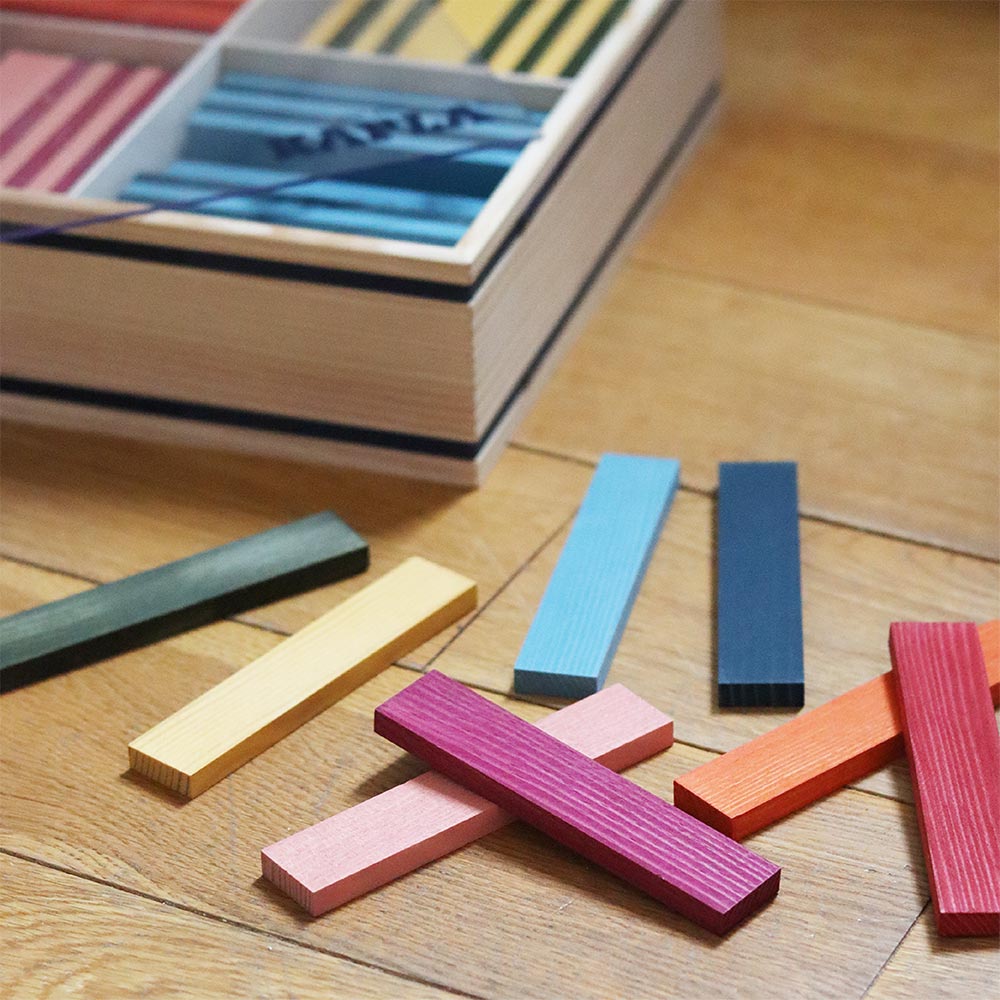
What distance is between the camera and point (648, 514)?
43.8 inches

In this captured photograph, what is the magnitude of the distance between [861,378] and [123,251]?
567 mm

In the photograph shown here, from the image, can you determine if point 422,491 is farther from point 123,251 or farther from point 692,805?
point 692,805

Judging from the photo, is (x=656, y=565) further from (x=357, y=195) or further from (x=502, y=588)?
(x=357, y=195)

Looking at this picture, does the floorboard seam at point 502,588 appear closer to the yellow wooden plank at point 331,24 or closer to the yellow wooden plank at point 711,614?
the yellow wooden plank at point 711,614

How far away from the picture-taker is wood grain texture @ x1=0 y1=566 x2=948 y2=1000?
807mm

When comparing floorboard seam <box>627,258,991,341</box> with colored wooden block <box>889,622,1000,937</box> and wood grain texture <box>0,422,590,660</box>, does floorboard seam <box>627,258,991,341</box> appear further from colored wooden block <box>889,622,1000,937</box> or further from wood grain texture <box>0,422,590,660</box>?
colored wooden block <box>889,622,1000,937</box>

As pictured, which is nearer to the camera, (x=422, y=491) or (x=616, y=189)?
(x=422, y=491)

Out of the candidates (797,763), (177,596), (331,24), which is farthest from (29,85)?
(797,763)

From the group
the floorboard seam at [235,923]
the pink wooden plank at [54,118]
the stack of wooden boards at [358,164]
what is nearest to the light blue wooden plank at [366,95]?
the stack of wooden boards at [358,164]

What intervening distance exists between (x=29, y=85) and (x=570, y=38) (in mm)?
451

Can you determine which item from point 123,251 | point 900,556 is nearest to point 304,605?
point 123,251

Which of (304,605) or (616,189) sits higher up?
(616,189)

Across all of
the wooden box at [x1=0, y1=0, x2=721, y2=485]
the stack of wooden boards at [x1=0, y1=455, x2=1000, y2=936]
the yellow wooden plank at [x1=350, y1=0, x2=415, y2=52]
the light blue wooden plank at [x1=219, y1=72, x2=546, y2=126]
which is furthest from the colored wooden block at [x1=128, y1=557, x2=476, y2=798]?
the yellow wooden plank at [x1=350, y1=0, x2=415, y2=52]

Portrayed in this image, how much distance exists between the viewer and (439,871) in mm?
867
